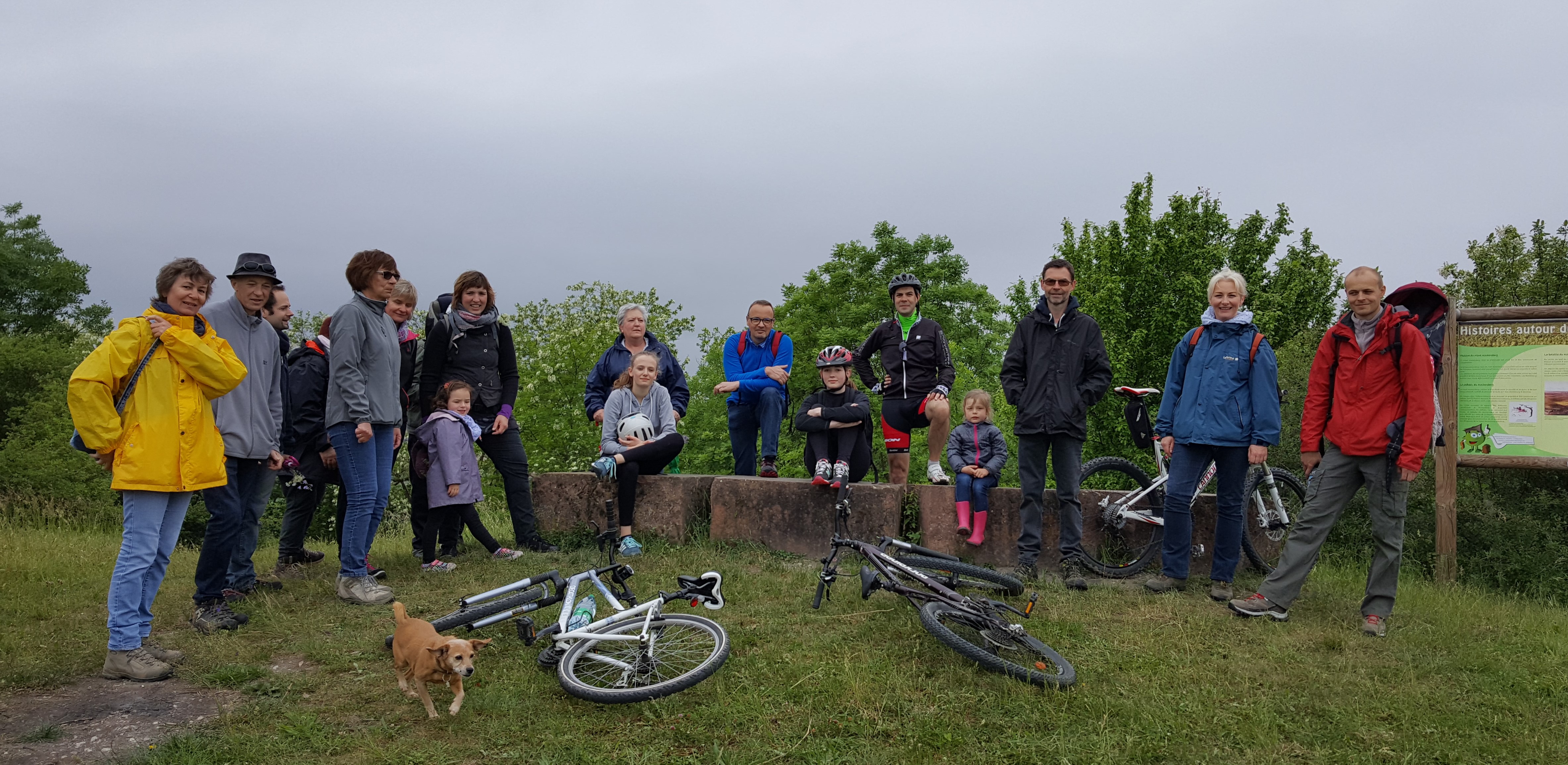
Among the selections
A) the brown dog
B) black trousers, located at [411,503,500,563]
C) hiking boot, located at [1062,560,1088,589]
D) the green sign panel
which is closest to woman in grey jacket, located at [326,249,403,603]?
black trousers, located at [411,503,500,563]

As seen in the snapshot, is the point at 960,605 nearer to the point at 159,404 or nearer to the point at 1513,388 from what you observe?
the point at 159,404

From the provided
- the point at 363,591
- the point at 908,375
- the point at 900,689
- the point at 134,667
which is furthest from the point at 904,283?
the point at 134,667

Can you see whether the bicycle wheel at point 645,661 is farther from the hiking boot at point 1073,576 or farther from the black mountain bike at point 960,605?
the hiking boot at point 1073,576

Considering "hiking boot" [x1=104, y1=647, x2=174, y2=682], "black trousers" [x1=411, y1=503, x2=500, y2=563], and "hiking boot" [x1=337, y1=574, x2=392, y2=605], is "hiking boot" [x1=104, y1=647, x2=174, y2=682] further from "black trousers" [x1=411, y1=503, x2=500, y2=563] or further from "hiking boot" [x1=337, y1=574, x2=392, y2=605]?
"black trousers" [x1=411, y1=503, x2=500, y2=563]

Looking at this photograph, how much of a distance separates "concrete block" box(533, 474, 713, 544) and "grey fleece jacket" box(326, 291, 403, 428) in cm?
213

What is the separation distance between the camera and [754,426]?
8.36 m

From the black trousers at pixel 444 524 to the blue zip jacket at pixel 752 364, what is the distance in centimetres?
238

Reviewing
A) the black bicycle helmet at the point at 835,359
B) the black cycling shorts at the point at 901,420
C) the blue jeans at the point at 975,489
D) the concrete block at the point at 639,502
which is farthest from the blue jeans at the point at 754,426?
the blue jeans at the point at 975,489

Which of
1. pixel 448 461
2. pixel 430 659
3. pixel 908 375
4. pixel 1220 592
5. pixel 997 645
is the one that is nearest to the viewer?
pixel 430 659

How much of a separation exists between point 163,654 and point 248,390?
4.90 ft

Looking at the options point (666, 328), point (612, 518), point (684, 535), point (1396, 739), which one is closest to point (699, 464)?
point (666, 328)

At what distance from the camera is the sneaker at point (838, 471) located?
23.5 ft

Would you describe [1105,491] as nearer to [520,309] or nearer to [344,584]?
[344,584]

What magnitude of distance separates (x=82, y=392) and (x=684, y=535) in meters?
4.36
